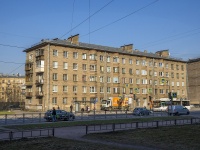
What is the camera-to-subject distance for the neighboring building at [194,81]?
93.2 m

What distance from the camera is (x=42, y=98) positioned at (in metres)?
61.8

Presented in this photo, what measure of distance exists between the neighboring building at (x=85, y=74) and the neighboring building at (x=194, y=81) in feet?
49.0

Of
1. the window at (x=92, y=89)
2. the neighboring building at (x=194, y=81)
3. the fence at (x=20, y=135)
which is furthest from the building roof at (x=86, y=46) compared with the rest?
the fence at (x=20, y=135)

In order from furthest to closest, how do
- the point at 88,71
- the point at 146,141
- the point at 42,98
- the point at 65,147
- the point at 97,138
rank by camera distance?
the point at 88,71, the point at 42,98, the point at 97,138, the point at 146,141, the point at 65,147

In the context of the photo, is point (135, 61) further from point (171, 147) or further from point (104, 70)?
point (171, 147)

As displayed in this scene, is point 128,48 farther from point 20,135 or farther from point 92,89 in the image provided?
point 20,135

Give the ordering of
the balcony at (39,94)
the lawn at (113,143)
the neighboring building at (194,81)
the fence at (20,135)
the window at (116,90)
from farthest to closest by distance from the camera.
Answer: the neighboring building at (194,81)
the window at (116,90)
the balcony at (39,94)
the fence at (20,135)
the lawn at (113,143)

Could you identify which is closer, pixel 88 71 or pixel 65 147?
pixel 65 147

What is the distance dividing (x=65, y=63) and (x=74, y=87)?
217 inches

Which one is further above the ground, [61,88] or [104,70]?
[104,70]

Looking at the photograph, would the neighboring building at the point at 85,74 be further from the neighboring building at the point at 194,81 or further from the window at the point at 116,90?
the neighboring building at the point at 194,81

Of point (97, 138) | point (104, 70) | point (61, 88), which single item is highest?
point (104, 70)

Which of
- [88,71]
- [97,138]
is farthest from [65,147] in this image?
[88,71]

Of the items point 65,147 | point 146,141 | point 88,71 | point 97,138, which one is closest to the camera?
point 65,147
